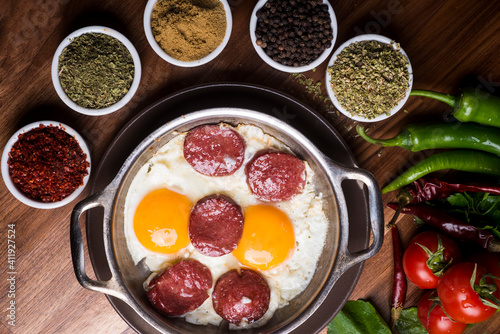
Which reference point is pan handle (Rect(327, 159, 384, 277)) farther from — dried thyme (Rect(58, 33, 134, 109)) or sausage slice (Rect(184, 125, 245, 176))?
dried thyme (Rect(58, 33, 134, 109))

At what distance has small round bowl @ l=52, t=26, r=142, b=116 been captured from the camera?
258 centimetres

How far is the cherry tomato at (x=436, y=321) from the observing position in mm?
2669

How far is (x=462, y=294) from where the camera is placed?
2.46 m

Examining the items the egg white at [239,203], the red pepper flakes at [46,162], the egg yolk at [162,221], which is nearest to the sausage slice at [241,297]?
the egg white at [239,203]

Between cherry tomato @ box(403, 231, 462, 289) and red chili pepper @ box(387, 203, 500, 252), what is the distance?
0.07m

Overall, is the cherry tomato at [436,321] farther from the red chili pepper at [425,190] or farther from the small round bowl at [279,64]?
the small round bowl at [279,64]

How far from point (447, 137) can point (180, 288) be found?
2.03 m

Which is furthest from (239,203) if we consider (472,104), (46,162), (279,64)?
(472,104)

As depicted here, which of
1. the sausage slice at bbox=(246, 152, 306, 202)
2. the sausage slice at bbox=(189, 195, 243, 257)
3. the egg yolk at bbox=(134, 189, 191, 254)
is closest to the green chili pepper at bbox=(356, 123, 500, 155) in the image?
the sausage slice at bbox=(246, 152, 306, 202)

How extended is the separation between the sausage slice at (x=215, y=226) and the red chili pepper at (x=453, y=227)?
1163mm

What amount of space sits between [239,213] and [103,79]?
3.99 ft

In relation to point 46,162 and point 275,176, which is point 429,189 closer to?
point 275,176

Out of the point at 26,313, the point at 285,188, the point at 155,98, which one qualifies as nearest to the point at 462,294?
the point at 285,188

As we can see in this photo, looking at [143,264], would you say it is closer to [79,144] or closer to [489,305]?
[79,144]
